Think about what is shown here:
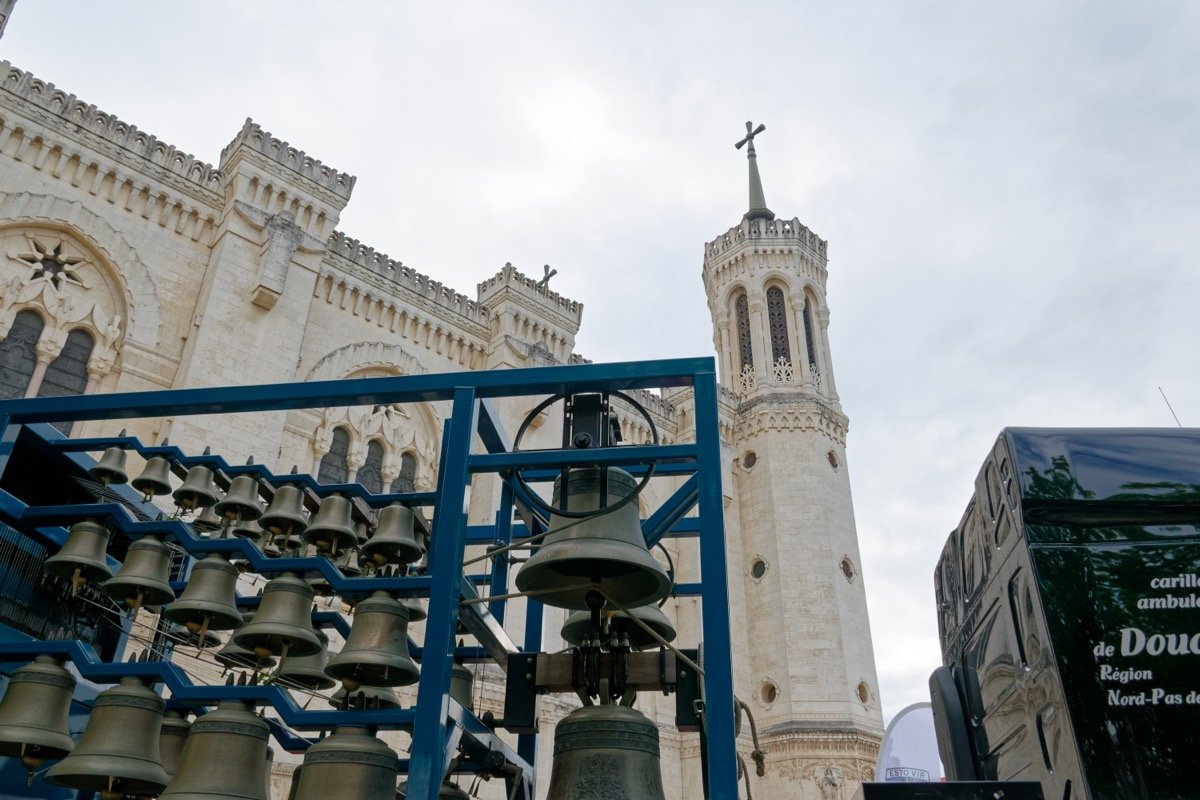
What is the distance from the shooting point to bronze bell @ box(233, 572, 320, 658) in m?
4.22

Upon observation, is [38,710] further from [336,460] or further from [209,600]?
[336,460]

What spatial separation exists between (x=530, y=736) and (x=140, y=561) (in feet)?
7.92

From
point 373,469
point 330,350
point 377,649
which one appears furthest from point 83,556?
point 330,350

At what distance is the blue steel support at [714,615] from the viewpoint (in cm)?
325

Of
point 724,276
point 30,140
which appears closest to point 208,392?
point 30,140

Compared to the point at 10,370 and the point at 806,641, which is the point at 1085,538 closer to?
the point at 10,370

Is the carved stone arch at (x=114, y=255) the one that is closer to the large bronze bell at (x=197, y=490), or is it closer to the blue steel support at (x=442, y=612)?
the large bronze bell at (x=197, y=490)

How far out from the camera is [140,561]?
460 cm

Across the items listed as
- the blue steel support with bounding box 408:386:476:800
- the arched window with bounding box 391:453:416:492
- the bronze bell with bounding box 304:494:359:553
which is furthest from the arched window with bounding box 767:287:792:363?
the blue steel support with bounding box 408:386:476:800

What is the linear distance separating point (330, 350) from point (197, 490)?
11666mm

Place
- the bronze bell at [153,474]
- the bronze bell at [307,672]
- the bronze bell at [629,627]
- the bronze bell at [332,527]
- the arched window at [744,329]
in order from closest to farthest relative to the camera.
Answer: the bronze bell at [629,627]
the bronze bell at [307,672]
the bronze bell at [332,527]
the bronze bell at [153,474]
the arched window at [744,329]

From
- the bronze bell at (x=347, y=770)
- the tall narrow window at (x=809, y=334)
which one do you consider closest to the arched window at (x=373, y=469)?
the bronze bell at (x=347, y=770)

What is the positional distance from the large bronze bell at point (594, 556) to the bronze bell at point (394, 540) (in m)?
1.08

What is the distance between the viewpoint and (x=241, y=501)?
16.9 ft
